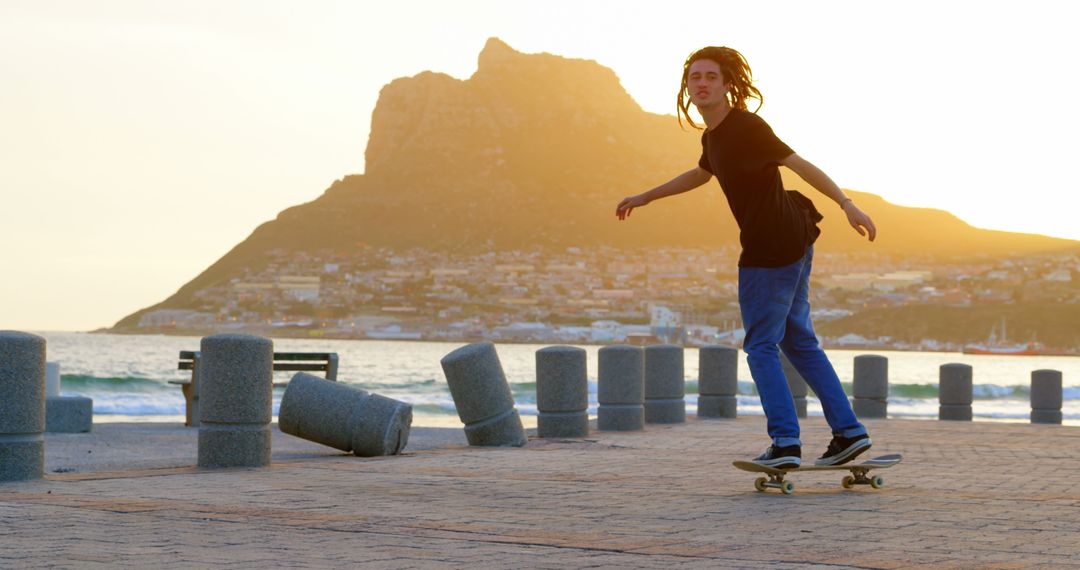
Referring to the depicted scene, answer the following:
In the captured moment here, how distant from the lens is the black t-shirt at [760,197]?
8.20m

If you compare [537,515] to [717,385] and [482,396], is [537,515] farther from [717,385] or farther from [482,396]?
[717,385]

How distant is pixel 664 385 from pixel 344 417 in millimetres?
7045

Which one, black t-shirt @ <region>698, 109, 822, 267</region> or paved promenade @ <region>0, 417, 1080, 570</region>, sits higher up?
black t-shirt @ <region>698, 109, 822, 267</region>

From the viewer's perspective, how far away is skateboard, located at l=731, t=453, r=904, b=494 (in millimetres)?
8211

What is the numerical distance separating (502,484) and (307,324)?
5192 inches

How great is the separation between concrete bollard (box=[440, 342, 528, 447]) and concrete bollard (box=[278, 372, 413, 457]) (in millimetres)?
1164

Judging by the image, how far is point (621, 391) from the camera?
1684 cm

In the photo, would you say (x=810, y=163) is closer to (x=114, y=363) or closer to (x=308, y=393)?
(x=308, y=393)

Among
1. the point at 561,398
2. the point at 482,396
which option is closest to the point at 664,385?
the point at 561,398

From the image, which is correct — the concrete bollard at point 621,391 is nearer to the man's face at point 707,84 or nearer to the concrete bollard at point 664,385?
the concrete bollard at point 664,385

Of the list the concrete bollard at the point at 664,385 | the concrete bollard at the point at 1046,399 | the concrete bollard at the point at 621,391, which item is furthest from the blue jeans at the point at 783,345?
the concrete bollard at the point at 1046,399

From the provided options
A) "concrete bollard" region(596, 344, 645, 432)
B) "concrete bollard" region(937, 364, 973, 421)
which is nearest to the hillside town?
"concrete bollard" region(937, 364, 973, 421)

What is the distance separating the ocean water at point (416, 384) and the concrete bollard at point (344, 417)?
42.6 ft

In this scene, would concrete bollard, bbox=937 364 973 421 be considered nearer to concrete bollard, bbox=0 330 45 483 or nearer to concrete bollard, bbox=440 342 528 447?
concrete bollard, bbox=440 342 528 447
